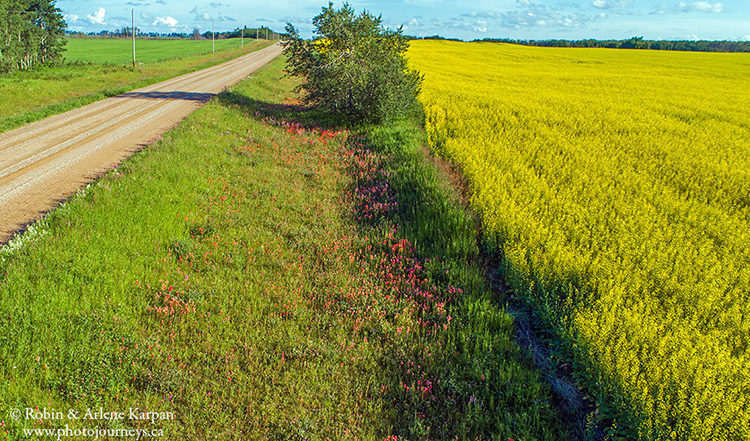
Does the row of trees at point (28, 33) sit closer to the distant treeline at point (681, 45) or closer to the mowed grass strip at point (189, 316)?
the mowed grass strip at point (189, 316)

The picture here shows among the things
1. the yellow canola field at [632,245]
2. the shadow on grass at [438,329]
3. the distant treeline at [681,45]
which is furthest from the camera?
the distant treeline at [681,45]

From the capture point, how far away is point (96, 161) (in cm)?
1099

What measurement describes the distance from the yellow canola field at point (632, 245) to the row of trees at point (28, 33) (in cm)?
3570

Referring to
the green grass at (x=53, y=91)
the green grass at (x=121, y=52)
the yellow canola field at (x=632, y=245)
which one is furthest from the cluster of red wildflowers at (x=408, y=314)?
the green grass at (x=121, y=52)

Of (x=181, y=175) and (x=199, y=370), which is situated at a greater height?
(x=181, y=175)

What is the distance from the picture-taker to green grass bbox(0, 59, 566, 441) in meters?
3.99

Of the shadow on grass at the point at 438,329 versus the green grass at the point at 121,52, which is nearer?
the shadow on grass at the point at 438,329

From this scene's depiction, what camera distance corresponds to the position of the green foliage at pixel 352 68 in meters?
17.4

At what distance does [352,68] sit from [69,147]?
35.9ft

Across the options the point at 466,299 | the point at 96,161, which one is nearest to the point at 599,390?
the point at 466,299

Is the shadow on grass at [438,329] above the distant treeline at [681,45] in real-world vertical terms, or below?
below

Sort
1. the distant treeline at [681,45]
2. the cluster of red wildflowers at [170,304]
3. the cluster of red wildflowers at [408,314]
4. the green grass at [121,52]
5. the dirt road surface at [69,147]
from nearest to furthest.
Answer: the cluster of red wildflowers at [408,314] < the cluster of red wildflowers at [170,304] < the dirt road surface at [69,147] < the green grass at [121,52] < the distant treeline at [681,45]

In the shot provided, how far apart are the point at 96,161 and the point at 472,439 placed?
11706 mm

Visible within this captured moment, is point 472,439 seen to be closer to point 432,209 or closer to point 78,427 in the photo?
point 78,427
